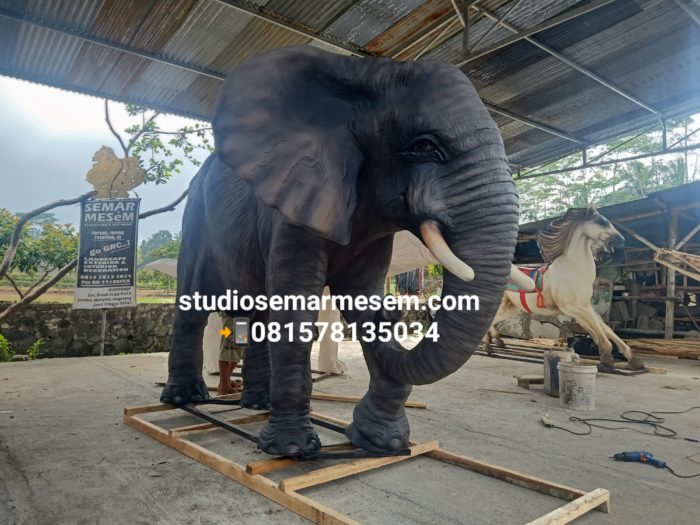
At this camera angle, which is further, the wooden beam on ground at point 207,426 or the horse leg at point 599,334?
the horse leg at point 599,334

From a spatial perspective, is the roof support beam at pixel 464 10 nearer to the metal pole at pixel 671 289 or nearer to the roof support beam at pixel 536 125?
the roof support beam at pixel 536 125

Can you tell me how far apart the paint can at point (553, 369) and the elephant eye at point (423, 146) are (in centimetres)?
337

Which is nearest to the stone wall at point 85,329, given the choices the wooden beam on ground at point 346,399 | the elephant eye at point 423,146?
the wooden beam on ground at point 346,399

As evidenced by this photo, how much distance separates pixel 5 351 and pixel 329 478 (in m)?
7.09

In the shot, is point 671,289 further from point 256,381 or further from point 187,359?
point 187,359

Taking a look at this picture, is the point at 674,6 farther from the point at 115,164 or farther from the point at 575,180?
the point at 575,180

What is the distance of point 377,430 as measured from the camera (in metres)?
2.65

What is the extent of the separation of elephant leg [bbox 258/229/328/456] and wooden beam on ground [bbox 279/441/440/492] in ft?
0.90

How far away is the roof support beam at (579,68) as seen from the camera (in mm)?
5239

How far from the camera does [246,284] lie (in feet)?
11.0

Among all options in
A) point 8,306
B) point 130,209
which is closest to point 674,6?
point 130,209

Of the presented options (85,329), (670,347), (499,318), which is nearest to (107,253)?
(85,329)

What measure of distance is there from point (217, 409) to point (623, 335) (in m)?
9.12

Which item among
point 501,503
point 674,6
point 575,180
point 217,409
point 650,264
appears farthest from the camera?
point 575,180
